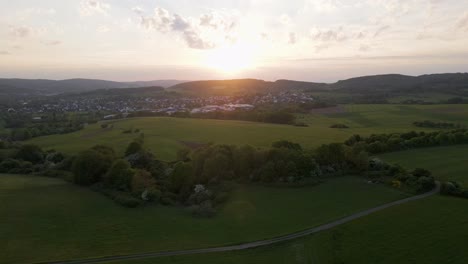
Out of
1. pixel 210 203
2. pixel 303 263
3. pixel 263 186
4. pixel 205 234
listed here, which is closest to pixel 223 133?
pixel 263 186

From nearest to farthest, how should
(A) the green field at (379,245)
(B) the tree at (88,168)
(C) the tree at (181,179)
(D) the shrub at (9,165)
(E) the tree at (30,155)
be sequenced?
(A) the green field at (379,245), (C) the tree at (181,179), (B) the tree at (88,168), (D) the shrub at (9,165), (E) the tree at (30,155)

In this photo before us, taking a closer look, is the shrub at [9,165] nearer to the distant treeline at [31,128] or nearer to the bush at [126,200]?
the bush at [126,200]

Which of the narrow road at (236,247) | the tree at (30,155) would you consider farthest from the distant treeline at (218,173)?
the narrow road at (236,247)

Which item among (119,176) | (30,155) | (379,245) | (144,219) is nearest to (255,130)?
(119,176)

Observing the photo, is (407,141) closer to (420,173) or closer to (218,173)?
(420,173)

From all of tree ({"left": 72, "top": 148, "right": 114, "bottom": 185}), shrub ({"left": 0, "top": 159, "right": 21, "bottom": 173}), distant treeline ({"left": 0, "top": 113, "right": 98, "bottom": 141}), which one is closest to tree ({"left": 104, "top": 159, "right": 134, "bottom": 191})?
tree ({"left": 72, "top": 148, "right": 114, "bottom": 185})

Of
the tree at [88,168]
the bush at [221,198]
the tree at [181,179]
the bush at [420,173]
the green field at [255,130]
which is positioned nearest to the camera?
the bush at [221,198]

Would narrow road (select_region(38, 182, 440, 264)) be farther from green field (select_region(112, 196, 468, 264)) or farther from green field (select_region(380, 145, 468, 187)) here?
green field (select_region(380, 145, 468, 187))
